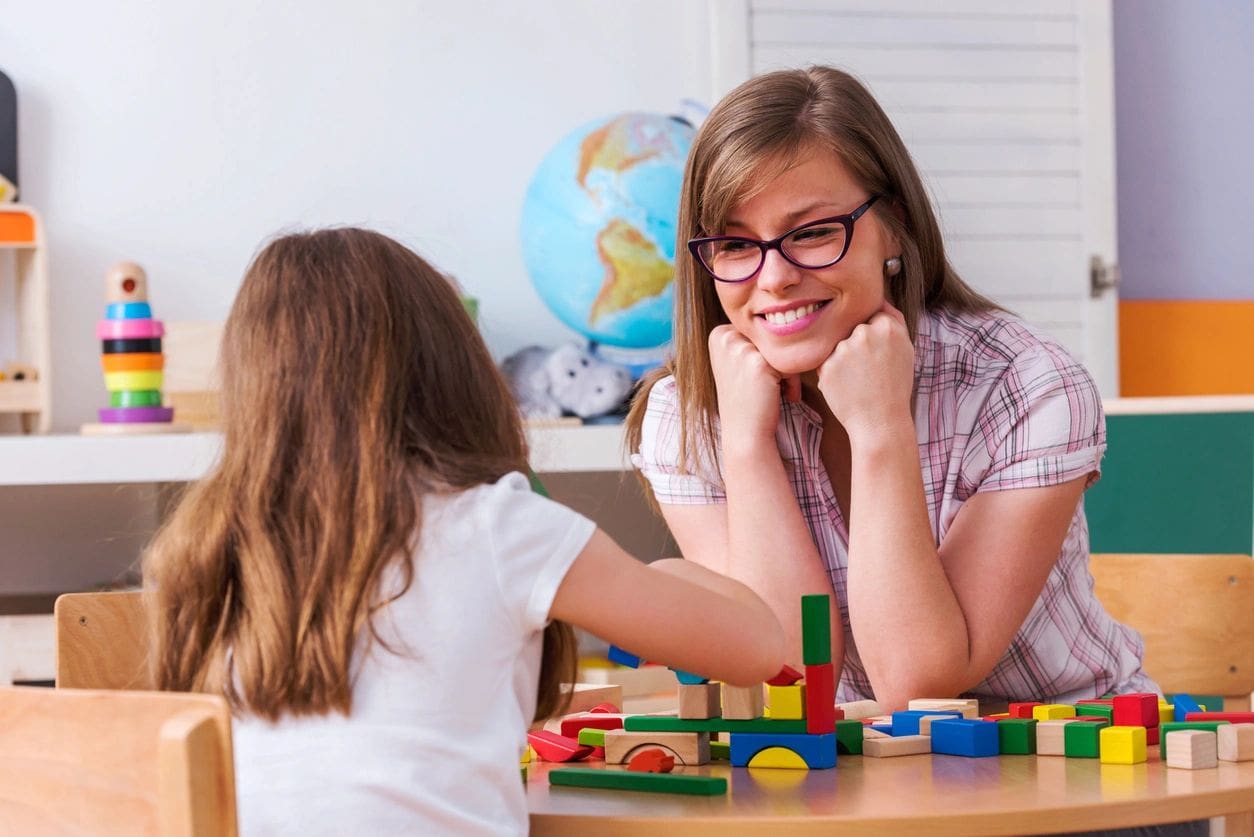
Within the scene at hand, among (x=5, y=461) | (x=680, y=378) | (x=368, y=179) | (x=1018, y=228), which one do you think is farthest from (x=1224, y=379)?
(x=5, y=461)

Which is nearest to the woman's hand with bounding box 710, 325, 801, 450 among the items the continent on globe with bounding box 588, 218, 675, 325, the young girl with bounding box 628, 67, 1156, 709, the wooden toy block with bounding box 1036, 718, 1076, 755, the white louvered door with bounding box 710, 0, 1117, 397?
the young girl with bounding box 628, 67, 1156, 709

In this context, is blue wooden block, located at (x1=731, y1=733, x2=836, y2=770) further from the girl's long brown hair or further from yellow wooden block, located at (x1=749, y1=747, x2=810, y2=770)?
the girl's long brown hair

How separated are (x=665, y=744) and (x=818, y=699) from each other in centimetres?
10

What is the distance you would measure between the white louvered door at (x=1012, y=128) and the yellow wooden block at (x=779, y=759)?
189cm

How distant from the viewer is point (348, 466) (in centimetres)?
86

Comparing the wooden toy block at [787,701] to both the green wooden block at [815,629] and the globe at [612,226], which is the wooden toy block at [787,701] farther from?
the globe at [612,226]

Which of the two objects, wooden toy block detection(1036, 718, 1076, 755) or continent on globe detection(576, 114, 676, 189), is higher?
continent on globe detection(576, 114, 676, 189)

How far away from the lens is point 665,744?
95cm

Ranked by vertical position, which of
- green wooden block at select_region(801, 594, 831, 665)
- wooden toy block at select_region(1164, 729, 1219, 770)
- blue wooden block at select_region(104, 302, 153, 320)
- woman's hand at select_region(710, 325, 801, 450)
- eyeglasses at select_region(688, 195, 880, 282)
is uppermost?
eyeglasses at select_region(688, 195, 880, 282)

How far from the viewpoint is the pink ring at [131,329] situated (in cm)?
216

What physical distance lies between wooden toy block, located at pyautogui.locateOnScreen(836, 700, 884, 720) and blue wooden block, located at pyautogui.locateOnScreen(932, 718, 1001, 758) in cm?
13

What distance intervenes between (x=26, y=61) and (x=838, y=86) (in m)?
1.65

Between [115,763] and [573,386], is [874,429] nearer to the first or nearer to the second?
[115,763]

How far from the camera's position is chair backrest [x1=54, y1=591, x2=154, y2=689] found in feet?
3.90
